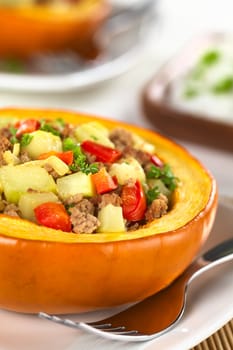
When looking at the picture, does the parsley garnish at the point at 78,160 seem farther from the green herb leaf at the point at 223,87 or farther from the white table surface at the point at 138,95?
the green herb leaf at the point at 223,87

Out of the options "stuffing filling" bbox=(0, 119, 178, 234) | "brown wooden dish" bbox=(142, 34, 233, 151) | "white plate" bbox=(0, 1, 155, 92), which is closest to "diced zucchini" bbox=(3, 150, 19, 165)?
"stuffing filling" bbox=(0, 119, 178, 234)

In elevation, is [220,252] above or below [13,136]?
below

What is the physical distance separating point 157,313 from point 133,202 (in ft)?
0.95

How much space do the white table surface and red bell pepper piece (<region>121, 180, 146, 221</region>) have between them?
333mm

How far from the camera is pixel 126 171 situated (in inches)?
81.8

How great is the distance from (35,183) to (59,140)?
244 millimetres

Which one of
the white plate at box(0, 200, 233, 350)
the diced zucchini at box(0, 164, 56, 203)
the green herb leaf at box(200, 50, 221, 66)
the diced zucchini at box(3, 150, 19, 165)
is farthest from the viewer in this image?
the green herb leaf at box(200, 50, 221, 66)

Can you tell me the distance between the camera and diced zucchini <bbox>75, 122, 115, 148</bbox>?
7.31 ft

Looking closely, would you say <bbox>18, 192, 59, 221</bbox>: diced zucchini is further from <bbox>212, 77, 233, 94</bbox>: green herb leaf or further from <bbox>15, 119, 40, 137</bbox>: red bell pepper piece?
<bbox>212, 77, 233, 94</bbox>: green herb leaf

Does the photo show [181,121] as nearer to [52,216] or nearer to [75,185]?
[75,185]

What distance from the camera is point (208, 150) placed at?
3199 mm

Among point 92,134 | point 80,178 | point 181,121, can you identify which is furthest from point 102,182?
point 181,121

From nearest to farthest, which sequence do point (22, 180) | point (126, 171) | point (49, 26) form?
1. point (22, 180)
2. point (126, 171)
3. point (49, 26)

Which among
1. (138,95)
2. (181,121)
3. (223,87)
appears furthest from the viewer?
(138,95)
